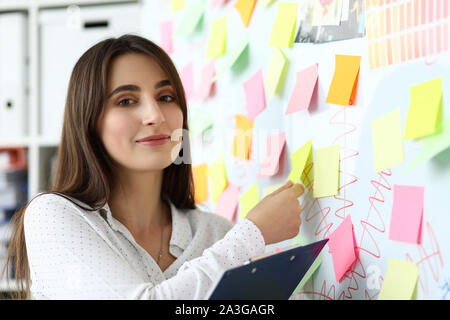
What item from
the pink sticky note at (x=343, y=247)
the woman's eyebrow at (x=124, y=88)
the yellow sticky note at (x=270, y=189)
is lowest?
the pink sticky note at (x=343, y=247)

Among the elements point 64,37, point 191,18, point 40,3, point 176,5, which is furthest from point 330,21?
point 40,3

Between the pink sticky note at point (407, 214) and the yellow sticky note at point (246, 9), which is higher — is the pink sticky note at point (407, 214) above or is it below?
below

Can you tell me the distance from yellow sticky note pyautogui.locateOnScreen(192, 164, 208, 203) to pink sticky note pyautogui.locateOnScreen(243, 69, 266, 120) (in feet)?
1.03

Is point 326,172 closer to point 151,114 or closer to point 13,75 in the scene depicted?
point 151,114

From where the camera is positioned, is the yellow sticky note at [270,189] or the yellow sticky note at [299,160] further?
the yellow sticky note at [270,189]

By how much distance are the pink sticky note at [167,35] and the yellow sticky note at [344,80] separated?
0.89m

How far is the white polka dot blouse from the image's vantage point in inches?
31.4

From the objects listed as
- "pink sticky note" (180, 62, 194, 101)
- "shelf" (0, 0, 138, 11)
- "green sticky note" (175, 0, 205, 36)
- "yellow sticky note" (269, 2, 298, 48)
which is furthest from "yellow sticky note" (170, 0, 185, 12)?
"yellow sticky note" (269, 2, 298, 48)

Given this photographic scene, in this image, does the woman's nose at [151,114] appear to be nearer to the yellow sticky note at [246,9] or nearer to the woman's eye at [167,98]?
the woman's eye at [167,98]

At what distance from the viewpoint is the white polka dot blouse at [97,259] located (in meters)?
0.80

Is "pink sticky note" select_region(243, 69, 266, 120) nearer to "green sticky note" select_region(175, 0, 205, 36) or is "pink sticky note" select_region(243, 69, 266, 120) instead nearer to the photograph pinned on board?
the photograph pinned on board

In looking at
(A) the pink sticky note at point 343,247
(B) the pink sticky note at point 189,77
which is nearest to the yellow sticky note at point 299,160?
(A) the pink sticky note at point 343,247

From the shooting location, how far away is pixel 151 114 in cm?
103

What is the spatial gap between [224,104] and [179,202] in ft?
0.92
